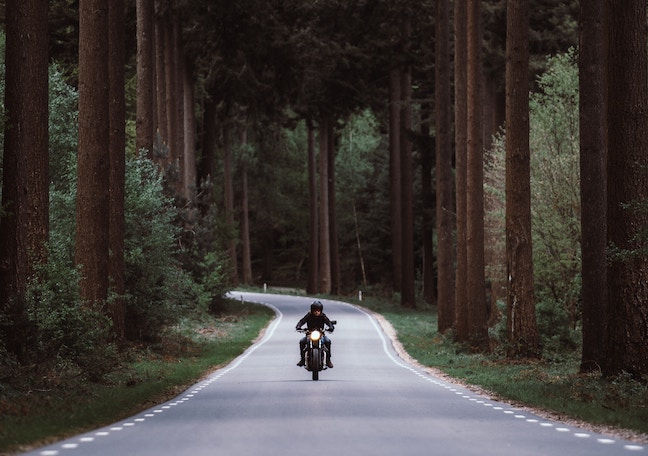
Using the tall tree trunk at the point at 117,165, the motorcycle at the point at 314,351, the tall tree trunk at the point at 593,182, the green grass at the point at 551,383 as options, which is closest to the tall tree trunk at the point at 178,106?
the green grass at the point at 551,383

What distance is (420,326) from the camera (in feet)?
151

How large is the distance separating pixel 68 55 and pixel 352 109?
23.3m

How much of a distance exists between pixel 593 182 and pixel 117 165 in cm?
1226

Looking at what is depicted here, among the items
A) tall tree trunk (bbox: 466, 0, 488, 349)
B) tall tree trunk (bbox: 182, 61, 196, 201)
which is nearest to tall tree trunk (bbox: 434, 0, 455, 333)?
tall tree trunk (bbox: 466, 0, 488, 349)

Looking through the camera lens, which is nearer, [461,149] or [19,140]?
[19,140]

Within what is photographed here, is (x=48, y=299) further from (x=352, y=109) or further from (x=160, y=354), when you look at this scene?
(x=352, y=109)

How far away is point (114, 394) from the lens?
18.3 metres

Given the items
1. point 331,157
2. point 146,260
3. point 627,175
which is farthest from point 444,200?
point 331,157

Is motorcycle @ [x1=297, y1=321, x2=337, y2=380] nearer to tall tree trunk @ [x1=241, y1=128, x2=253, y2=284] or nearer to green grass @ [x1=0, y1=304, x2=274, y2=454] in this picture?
green grass @ [x1=0, y1=304, x2=274, y2=454]

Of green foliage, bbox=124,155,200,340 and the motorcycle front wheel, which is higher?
green foliage, bbox=124,155,200,340

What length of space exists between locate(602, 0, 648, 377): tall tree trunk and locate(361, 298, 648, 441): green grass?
30.7 inches

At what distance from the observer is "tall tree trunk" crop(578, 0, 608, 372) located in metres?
21.9

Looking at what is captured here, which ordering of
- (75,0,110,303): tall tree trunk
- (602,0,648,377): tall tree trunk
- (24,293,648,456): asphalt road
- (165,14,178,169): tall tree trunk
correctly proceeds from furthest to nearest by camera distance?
(165,14,178,169): tall tree trunk < (75,0,110,303): tall tree trunk < (602,0,648,377): tall tree trunk < (24,293,648,456): asphalt road

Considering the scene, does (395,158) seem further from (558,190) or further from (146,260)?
(146,260)
